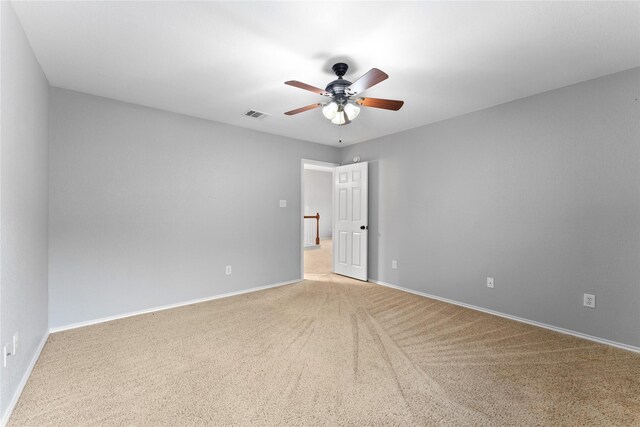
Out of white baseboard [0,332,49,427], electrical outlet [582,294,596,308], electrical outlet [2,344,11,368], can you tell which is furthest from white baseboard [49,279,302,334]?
electrical outlet [582,294,596,308]

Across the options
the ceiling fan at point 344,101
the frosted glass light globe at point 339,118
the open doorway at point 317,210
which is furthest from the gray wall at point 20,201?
the open doorway at point 317,210

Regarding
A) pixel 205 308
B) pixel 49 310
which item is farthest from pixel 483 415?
pixel 49 310

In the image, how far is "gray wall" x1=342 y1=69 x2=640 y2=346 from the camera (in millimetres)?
2551

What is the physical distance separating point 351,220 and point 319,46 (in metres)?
3.29

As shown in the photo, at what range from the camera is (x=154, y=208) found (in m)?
3.43

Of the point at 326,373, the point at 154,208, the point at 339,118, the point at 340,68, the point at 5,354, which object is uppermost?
the point at 340,68

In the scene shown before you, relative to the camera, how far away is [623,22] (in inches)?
74.5

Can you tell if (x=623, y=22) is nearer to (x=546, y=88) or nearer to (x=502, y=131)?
(x=546, y=88)

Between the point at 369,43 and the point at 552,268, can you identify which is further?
the point at 552,268

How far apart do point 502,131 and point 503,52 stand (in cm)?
130

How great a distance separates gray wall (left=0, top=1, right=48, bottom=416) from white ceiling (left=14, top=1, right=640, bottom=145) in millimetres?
264

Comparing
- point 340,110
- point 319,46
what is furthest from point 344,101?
point 319,46

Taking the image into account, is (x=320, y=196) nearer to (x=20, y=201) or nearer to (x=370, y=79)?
(x=370, y=79)

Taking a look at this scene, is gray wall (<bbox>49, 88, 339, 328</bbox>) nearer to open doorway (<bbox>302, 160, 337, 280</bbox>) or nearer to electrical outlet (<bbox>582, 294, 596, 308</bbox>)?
electrical outlet (<bbox>582, 294, 596, 308</bbox>)
